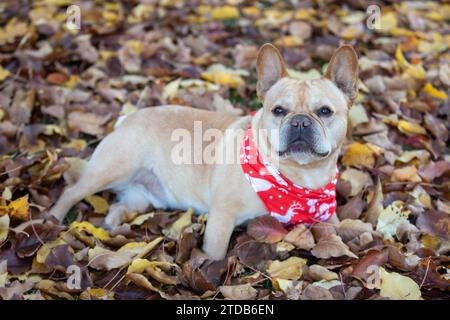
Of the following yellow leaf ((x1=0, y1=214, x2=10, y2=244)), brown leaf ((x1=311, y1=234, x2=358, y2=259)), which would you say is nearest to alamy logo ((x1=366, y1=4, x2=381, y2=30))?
brown leaf ((x1=311, y1=234, x2=358, y2=259))

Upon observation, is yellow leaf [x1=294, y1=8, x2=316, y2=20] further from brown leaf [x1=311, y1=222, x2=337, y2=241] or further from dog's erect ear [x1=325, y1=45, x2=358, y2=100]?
brown leaf [x1=311, y1=222, x2=337, y2=241]

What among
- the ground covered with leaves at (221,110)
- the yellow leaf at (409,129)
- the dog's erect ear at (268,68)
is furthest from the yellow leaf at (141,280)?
the yellow leaf at (409,129)

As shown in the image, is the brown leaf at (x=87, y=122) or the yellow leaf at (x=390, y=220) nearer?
the yellow leaf at (x=390, y=220)

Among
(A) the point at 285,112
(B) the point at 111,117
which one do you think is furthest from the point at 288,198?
(B) the point at 111,117

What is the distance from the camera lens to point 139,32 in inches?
237

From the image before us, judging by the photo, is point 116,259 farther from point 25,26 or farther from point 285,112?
point 25,26

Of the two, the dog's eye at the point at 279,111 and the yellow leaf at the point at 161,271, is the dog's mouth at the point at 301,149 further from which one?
the yellow leaf at the point at 161,271

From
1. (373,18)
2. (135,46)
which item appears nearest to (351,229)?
(135,46)

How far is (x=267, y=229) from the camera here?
3.43 metres

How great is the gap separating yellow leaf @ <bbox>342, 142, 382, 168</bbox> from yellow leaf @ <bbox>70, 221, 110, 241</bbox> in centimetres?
178

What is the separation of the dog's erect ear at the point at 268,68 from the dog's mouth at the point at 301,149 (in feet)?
1.58

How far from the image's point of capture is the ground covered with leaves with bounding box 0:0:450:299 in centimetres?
312

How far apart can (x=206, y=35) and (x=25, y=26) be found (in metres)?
1.83

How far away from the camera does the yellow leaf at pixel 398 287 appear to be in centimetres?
295
